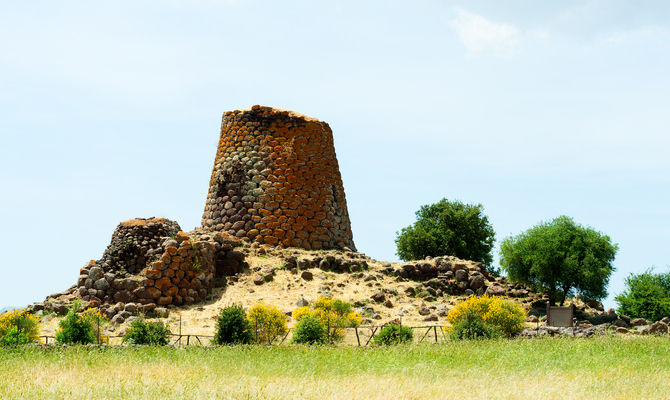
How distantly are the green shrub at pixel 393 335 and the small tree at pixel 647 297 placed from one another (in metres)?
15.4

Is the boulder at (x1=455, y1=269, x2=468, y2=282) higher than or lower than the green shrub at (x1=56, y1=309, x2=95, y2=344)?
higher

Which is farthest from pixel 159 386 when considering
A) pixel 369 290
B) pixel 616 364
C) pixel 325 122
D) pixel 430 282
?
pixel 325 122

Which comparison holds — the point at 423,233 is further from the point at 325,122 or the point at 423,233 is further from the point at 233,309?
the point at 233,309

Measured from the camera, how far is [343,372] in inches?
404

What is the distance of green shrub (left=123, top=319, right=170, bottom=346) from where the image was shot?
45.3ft

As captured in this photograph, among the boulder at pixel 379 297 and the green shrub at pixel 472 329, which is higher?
the boulder at pixel 379 297

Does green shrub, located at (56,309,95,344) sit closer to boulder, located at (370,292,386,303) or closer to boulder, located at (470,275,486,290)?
boulder, located at (370,292,386,303)

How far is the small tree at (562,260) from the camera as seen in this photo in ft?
82.7

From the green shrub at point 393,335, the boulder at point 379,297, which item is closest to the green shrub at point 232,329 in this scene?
the green shrub at point 393,335

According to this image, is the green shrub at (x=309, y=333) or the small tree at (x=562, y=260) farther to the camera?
the small tree at (x=562, y=260)

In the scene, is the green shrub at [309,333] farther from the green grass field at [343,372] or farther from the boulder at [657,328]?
the boulder at [657,328]

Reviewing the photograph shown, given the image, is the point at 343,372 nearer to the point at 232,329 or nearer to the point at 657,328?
the point at 232,329

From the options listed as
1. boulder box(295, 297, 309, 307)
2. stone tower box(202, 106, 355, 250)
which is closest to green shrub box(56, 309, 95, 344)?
boulder box(295, 297, 309, 307)

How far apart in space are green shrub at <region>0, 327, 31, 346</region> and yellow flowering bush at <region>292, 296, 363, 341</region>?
20.3ft
